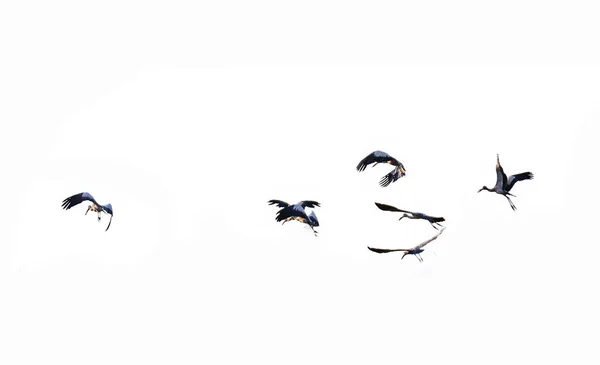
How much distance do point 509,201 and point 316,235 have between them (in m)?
5.00

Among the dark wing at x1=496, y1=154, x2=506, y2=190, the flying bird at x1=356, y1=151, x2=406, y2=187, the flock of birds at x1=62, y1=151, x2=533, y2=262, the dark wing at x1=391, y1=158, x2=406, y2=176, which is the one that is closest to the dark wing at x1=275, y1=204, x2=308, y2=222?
the flock of birds at x1=62, y1=151, x2=533, y2=262

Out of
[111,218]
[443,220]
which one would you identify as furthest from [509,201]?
[111,218]

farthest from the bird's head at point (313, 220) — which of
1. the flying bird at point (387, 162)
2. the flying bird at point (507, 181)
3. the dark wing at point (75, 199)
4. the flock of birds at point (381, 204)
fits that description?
the dark wing at point (75, 199)

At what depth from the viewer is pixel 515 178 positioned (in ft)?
60.2

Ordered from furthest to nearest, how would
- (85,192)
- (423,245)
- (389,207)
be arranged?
1. (85,192)
2. (423,245)
3. (389,207)

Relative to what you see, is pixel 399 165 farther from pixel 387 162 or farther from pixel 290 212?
pixel 290 212

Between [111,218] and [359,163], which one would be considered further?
[111,218]

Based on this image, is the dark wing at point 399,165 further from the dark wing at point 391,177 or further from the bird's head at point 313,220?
the bird's head at point 313,220

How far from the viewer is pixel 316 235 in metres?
20.2

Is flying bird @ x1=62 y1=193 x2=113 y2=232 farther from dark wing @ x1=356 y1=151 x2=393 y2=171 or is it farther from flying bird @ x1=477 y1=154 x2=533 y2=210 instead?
flying bird @ x1=477 y1=154 x2=533 y2=210

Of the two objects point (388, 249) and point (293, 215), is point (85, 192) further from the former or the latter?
point (388, 249)

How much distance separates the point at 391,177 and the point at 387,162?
1.41 ft

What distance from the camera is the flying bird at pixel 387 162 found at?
62.8ft

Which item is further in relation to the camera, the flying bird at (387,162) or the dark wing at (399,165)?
the dark wing at (399,165)
